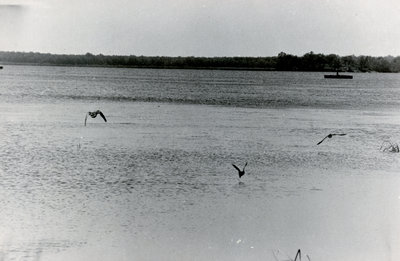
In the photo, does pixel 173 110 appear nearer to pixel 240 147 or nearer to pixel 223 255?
pixel 240 147

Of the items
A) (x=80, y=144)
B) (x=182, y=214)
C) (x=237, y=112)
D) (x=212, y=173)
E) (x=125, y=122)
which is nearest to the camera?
→ (x=182, y=214)

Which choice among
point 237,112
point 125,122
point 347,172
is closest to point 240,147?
point 347,172

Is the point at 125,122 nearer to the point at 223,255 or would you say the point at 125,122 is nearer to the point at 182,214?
the point at 182,214

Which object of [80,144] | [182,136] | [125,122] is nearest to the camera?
[80,144]

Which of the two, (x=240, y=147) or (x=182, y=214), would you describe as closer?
(x=182, y=214)

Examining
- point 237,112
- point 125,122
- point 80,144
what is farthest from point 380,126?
point 80,144

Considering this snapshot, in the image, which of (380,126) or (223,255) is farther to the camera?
(380,126)

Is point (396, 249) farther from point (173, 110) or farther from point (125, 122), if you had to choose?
point (173, 110)

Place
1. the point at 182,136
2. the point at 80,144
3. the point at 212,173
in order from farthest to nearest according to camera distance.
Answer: the point at 182,136 → the point at 80,144 → the point at 212,173

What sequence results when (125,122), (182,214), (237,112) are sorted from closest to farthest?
(182,214) → (125,122) → (237,112)
